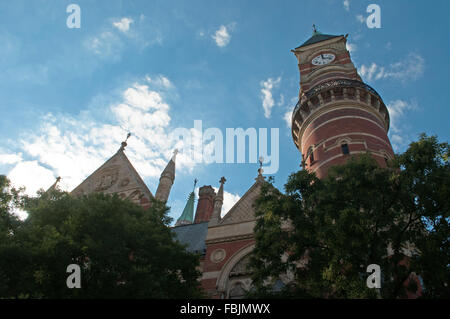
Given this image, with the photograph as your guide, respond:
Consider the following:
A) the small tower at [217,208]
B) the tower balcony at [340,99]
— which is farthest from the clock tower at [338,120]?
the small tower at [217,208]

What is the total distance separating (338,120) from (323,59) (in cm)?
1040

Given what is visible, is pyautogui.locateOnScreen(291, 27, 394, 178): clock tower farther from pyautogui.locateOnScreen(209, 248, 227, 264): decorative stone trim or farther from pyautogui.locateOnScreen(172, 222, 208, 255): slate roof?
pyautogui.locateOnScreen(172, 222, 208, 255): slate roof

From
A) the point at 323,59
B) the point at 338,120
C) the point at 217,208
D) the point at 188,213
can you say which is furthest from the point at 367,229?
the point at 188,213

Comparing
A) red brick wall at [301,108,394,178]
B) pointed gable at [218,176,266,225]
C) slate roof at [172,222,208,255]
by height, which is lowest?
slate roof at [172,222,208,255]

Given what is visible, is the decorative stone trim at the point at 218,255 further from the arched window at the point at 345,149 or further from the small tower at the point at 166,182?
the arched window at the point at 345,149

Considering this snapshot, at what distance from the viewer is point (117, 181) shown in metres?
25.0

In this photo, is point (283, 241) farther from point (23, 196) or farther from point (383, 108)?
point (383, 108)

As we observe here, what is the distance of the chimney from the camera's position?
3585 cm

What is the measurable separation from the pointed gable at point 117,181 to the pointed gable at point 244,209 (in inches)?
223

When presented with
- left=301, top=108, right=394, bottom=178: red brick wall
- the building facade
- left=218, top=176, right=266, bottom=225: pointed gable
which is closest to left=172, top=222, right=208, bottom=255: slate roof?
the building facade

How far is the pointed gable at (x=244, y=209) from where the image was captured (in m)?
20.7
